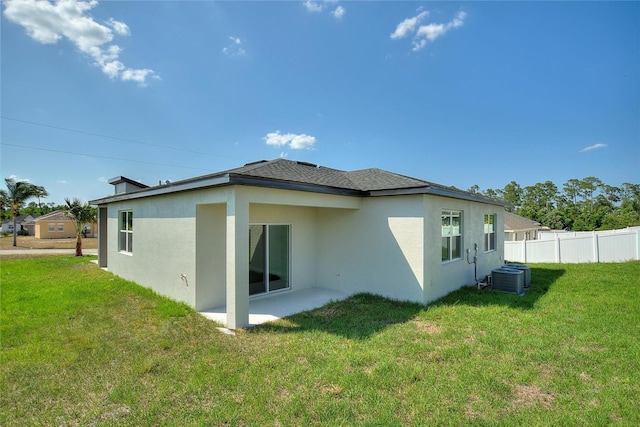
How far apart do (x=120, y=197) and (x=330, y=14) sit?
429 inches

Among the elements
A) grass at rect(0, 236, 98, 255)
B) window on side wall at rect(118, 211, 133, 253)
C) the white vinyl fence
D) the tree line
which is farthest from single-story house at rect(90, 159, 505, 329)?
the tree line

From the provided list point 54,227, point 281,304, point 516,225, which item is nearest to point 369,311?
point 281,304

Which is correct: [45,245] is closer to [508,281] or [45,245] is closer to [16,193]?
[16,193]

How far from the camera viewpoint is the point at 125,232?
11594 mm

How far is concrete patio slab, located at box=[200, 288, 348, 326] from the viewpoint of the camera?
6.66 meters

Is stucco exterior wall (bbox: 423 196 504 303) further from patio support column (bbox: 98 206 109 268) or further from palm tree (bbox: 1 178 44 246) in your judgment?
palm tree (bbox: 1 178 44 246)

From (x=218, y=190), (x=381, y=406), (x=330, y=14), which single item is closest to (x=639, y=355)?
(x=381, y=406)

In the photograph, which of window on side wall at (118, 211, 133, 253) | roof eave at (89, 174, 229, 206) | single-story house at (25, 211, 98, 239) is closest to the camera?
roof eave at (89, 174, 229, 206)

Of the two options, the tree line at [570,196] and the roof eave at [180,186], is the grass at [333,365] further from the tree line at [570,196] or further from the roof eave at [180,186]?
the tree line at [570,196]

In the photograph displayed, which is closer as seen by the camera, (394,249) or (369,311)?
(369,311)

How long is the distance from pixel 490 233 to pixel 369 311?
7.94 metres

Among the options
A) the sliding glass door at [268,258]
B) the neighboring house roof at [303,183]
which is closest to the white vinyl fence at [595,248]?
the neighboring house roof at [303,183]

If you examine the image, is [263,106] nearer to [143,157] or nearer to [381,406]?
[381,406]

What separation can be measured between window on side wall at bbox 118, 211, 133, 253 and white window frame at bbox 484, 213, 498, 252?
14.0 meters
